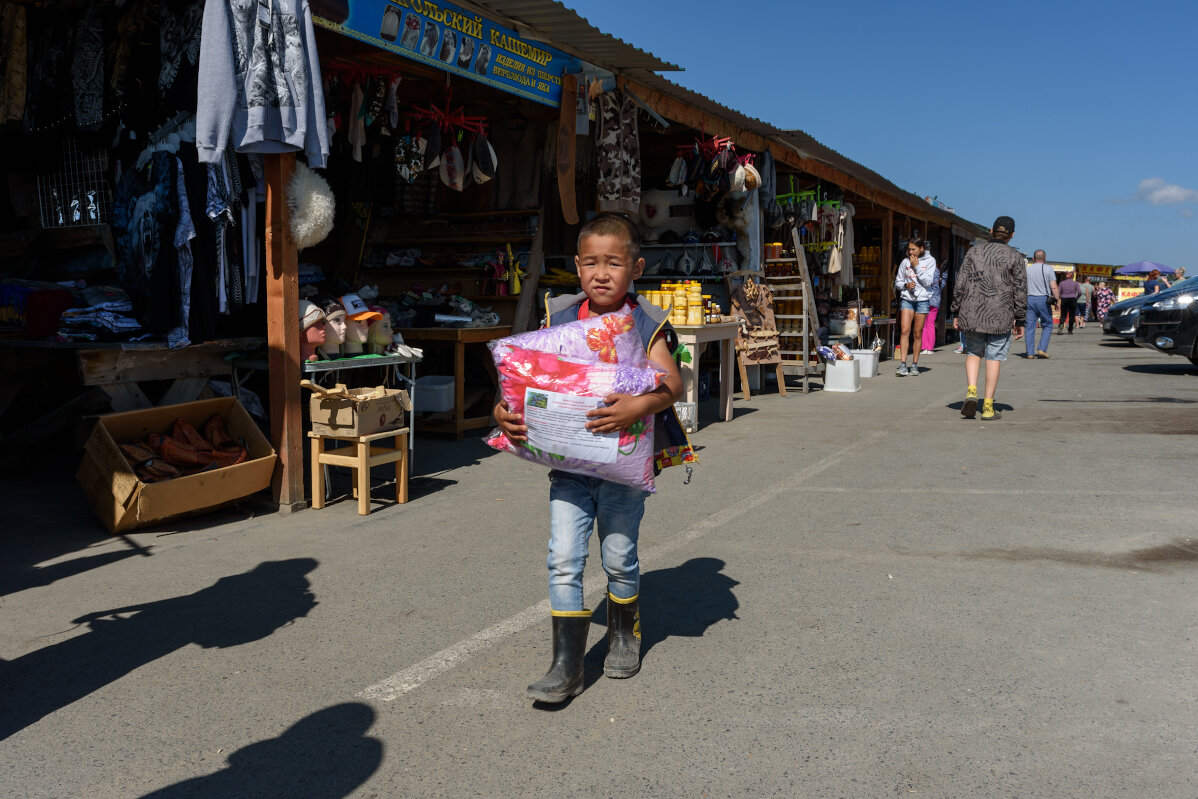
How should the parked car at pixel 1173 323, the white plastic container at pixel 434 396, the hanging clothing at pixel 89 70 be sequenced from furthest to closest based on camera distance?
1. the parked car at pixel 1173 323
2. the white plastic container at pixel 434 396
3. the hanging clothing at pixel 89 70

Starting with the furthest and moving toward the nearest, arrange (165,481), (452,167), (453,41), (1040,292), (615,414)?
(1040,292) → (452,167) → (453,41) → (165,481) → (615,414)

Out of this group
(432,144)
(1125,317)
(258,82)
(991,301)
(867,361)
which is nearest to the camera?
(258,82)

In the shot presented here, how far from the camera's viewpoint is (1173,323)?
47.6 feet

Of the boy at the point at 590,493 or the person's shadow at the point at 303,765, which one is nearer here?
the person's shadow at the point at 303,765

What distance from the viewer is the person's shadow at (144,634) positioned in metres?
3.43

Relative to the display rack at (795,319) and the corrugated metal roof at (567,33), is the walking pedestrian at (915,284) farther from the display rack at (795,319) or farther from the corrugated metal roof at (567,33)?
the corrugated metal roof at (567,33)

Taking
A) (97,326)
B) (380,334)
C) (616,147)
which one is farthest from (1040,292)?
(97,326)

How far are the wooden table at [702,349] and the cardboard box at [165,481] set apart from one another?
367cm

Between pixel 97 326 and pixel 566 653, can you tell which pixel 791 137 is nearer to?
pixel 97 326

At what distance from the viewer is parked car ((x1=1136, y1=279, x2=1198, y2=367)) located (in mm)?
14375

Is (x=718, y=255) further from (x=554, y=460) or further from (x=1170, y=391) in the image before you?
(x=554, y=460)

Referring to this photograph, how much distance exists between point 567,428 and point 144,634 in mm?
2199

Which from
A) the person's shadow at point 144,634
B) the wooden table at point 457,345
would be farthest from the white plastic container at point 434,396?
the person's shadow at point 144,634

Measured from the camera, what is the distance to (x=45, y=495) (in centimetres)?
654
